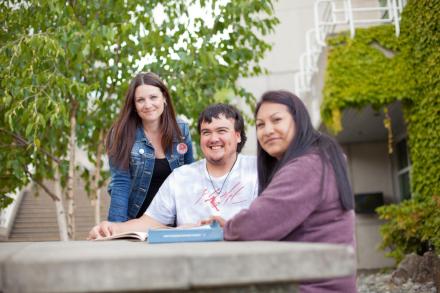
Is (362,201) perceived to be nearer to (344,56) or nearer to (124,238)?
(344,56)

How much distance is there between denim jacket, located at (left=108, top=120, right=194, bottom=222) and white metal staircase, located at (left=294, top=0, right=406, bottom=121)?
4946 millimetres

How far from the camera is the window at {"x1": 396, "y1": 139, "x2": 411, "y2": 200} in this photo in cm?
1097

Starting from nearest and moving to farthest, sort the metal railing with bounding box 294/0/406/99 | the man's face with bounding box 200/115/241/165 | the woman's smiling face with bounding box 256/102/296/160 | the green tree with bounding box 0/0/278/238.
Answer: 1. the woman's smiling face with bounding box 256/102/296/160
2. the man's face with bounding box 200/115/241/165
3. the green tree with bounding box 0/0/278/238
4. the metal railing with bounding box 294/0/406/99

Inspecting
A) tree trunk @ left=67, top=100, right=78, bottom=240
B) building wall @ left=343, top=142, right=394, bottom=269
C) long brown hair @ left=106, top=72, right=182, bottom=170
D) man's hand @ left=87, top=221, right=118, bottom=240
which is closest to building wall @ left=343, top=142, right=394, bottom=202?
building wall @ left=343, top=142, right=394, bottom=269

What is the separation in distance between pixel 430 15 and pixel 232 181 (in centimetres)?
537

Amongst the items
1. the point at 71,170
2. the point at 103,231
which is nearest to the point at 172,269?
the point at 103,231

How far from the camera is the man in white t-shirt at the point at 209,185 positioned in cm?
281

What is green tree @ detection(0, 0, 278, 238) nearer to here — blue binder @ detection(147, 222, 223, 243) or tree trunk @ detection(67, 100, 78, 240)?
tree trunk @ detection(67, 100, 78, 240)

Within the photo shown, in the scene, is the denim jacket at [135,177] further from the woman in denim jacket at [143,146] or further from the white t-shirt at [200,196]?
the white t-shirt at [200,196]

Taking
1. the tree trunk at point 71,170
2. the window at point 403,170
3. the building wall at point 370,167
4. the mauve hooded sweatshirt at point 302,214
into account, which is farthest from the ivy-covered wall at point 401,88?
the mauve hooded sweatshirt at point 302,214

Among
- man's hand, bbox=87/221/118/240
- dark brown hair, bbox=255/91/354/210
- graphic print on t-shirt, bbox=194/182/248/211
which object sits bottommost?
man's hand, bbox=87/221/118/240

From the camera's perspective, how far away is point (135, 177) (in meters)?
3.44

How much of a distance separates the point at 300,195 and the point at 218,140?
1.31 meters

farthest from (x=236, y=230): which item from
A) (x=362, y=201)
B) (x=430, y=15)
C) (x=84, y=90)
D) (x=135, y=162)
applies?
(x=362, y=201)
